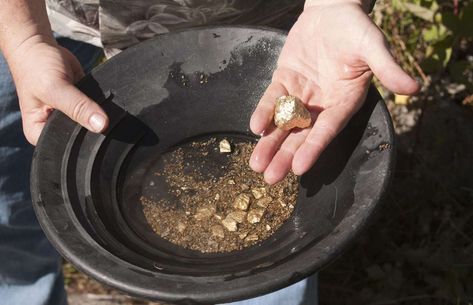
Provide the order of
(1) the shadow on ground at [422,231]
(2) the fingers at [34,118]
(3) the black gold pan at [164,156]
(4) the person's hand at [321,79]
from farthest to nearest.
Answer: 1. (1) the shadow on ground at [422,231]
2. (2) the fingers at [34,118]
3. (4) the person's hand at [321,79]
4. (3) the black gold pan at [164,156]

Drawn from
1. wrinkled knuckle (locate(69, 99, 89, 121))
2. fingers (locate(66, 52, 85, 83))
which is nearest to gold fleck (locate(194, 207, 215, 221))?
wrinkled knuckle (locate(69, 99, 89, 121))

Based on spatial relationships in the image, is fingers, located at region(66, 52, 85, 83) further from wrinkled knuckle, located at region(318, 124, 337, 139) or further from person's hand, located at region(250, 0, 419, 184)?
wrinkled knuckle, located at region(318, 124, 337, 139)

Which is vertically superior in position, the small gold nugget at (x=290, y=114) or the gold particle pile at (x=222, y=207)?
the small gold nugget at (x=290, y=114)

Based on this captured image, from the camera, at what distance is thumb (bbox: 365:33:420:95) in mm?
1204

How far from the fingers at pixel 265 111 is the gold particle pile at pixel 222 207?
12cm

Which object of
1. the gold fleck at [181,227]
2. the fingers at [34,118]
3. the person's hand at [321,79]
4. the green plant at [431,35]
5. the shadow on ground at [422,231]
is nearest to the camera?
the person's hand at [321,79]

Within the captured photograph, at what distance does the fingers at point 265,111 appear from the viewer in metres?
1.38

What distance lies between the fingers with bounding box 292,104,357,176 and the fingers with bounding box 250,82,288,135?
0.38ft

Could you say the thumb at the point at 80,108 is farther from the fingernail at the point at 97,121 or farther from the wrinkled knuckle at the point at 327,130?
the wrinkled knuckle at the point at 327,130

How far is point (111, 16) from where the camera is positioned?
1.51 meters

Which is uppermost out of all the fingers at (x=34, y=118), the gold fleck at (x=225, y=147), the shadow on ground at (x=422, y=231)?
the fingers at (x=34, y=118)

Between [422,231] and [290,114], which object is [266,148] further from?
[422,231]

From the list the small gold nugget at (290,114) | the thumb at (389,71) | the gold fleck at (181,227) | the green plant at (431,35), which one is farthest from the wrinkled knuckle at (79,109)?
the green plant at (431,35)

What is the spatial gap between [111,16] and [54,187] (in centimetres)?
46
